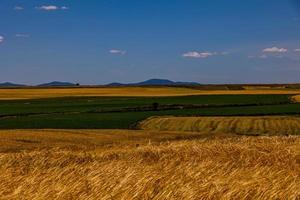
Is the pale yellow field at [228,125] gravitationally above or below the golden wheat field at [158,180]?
below

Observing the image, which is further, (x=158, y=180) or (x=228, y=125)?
(x=228, y=125)

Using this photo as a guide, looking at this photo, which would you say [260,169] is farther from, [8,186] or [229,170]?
[8,186]

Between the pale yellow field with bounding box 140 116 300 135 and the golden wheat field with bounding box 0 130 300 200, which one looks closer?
the golden wheat field with bounding box 0 130 300 200

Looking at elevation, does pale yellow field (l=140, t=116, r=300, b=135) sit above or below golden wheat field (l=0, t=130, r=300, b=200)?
below

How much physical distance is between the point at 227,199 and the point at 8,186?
9.56 feet

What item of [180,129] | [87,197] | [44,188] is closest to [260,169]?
[87,197]

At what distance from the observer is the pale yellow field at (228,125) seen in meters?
53.9

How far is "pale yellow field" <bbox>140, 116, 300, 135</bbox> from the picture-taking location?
53875 millimetres

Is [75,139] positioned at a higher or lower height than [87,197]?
lower

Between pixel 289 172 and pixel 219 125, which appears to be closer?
pixel 289 172

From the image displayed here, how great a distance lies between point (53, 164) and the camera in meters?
8.68

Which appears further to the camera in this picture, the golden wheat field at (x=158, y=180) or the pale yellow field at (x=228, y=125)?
the pale yellow field at (x=228, y=125)

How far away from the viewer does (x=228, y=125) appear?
57.4m

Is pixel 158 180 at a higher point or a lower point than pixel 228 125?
higher
